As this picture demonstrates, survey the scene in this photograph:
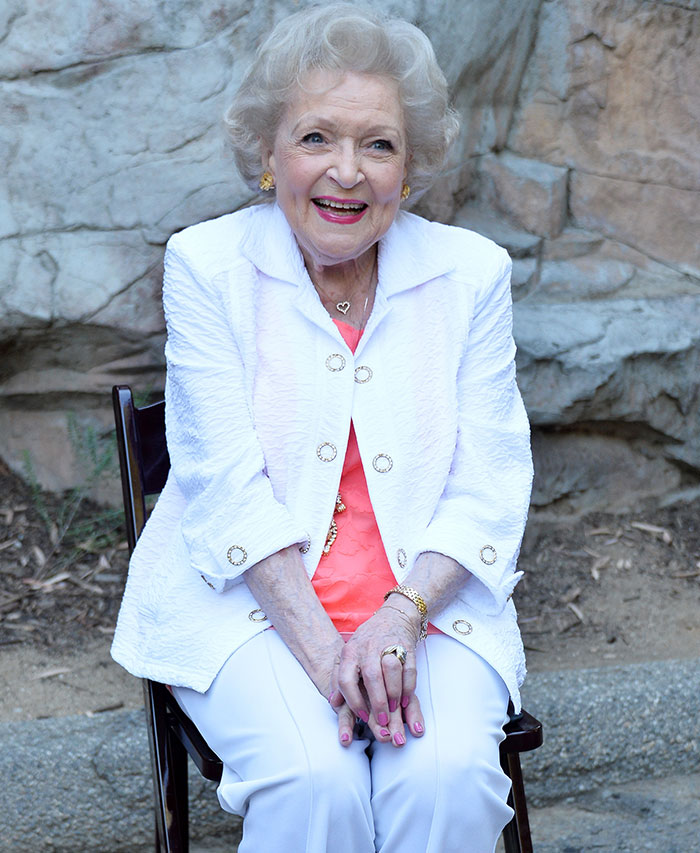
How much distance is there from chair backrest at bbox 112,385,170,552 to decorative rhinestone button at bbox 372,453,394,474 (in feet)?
1.65

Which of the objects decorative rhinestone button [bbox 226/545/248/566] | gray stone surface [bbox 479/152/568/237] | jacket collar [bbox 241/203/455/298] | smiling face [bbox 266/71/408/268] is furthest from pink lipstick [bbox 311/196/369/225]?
gray stone surface [bbox 479/152/568/237]

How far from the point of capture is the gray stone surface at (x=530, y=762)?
8.93ft

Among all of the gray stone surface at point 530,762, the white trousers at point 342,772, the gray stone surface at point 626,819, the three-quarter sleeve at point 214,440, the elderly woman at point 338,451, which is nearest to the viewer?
the white trousers at point 342,772

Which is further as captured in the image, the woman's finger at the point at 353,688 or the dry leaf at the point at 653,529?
the dry leaf at the point at 653,529

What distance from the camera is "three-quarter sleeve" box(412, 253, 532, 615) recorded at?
7.16 ft

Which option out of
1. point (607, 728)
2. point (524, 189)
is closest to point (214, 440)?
point (607, 728)

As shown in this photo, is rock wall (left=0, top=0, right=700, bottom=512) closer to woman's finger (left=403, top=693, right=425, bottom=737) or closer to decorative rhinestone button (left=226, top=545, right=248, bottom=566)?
decorative rhinestone button (left=226, top=545, right=248, bottom=566)

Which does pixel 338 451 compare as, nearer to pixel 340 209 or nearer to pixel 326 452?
pixel 326 452

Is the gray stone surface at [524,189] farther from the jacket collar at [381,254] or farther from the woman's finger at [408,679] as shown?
the woman's finger at [408,679]

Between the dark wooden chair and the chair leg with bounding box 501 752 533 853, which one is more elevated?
the dark wooden chair

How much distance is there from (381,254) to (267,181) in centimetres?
28

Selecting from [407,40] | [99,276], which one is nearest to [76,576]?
[99,276]

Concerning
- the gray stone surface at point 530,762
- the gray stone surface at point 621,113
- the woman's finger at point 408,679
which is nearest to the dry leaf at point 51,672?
the gray stone surface at point 530,762

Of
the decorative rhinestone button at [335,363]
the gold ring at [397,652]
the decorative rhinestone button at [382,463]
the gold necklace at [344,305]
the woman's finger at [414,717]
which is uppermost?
the gold necklace at [344,305]
